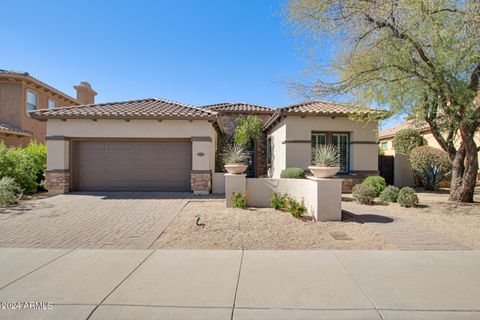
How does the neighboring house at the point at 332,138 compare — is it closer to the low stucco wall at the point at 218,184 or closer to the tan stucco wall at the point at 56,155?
the low stucco wall at the point at 218,184

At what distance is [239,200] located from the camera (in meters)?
8.12

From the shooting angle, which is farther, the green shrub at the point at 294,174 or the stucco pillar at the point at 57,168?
the stucco pillar at the point at 57,168

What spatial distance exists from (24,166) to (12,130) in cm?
575

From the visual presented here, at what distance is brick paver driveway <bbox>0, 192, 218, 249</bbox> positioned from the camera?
5.31 m

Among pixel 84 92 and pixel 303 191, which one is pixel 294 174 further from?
pixel 84 92

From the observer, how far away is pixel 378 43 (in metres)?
8.05

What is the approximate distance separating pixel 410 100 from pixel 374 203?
3.87 meters

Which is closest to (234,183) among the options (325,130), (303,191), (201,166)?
(303,191)

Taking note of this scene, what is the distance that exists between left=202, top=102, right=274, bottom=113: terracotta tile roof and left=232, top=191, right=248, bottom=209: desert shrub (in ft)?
35.8

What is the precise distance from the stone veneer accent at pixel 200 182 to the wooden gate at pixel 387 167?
1018cm

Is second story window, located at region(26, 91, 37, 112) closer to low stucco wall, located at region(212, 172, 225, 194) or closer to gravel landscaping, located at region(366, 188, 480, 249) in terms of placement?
low stucco wall, located at region(212, 172, 225, 194)

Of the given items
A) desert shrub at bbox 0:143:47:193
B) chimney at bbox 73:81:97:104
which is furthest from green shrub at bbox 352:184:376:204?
chimney at bbox 73:81:97:104

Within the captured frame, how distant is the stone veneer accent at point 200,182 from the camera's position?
1120 centimetres

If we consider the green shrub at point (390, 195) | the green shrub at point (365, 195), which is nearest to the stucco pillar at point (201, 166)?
the green shrub at point (365, 195)
